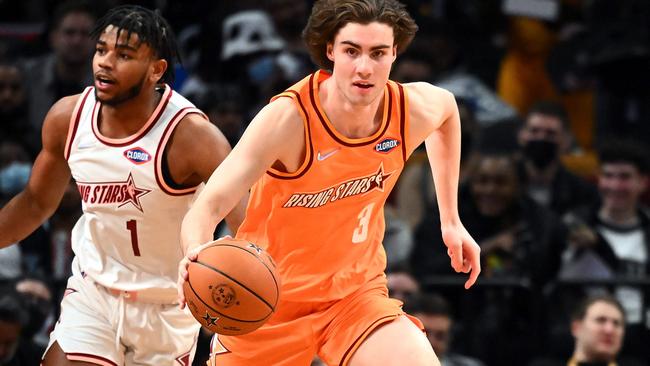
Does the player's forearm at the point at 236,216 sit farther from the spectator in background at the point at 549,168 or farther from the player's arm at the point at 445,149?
the spectator in background at the point at 549,168

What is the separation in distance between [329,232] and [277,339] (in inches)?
19.2

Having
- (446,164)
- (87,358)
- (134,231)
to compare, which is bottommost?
(87,358)

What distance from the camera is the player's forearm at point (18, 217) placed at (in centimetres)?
612

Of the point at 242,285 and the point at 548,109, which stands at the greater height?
the point at 242,285

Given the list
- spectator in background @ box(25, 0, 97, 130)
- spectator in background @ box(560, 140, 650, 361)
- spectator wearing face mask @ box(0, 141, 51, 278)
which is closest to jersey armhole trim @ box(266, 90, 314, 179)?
spectator wearing face mask @ box(0, 141, 51, 278)

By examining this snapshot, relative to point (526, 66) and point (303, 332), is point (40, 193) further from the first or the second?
point (526, 66)

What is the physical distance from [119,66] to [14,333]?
242 centimetres

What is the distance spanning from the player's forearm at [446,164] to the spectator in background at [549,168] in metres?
3.56

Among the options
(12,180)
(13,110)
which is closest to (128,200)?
(12,180)

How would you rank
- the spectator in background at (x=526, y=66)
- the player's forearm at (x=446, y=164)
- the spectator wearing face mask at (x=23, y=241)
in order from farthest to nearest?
the spectator in background at (x=526, y=66) → the spectator wearing face mask at (x=23, y=241) → the player's forearm at (x=446, y=164)

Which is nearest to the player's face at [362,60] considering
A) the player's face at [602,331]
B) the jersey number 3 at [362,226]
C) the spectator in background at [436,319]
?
the jersey number 3 at [362,226]

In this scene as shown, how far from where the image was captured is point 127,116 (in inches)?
230

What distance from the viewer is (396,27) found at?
5.36 meters

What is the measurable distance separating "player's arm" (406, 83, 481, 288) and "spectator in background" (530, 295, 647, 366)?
2.52 meters
